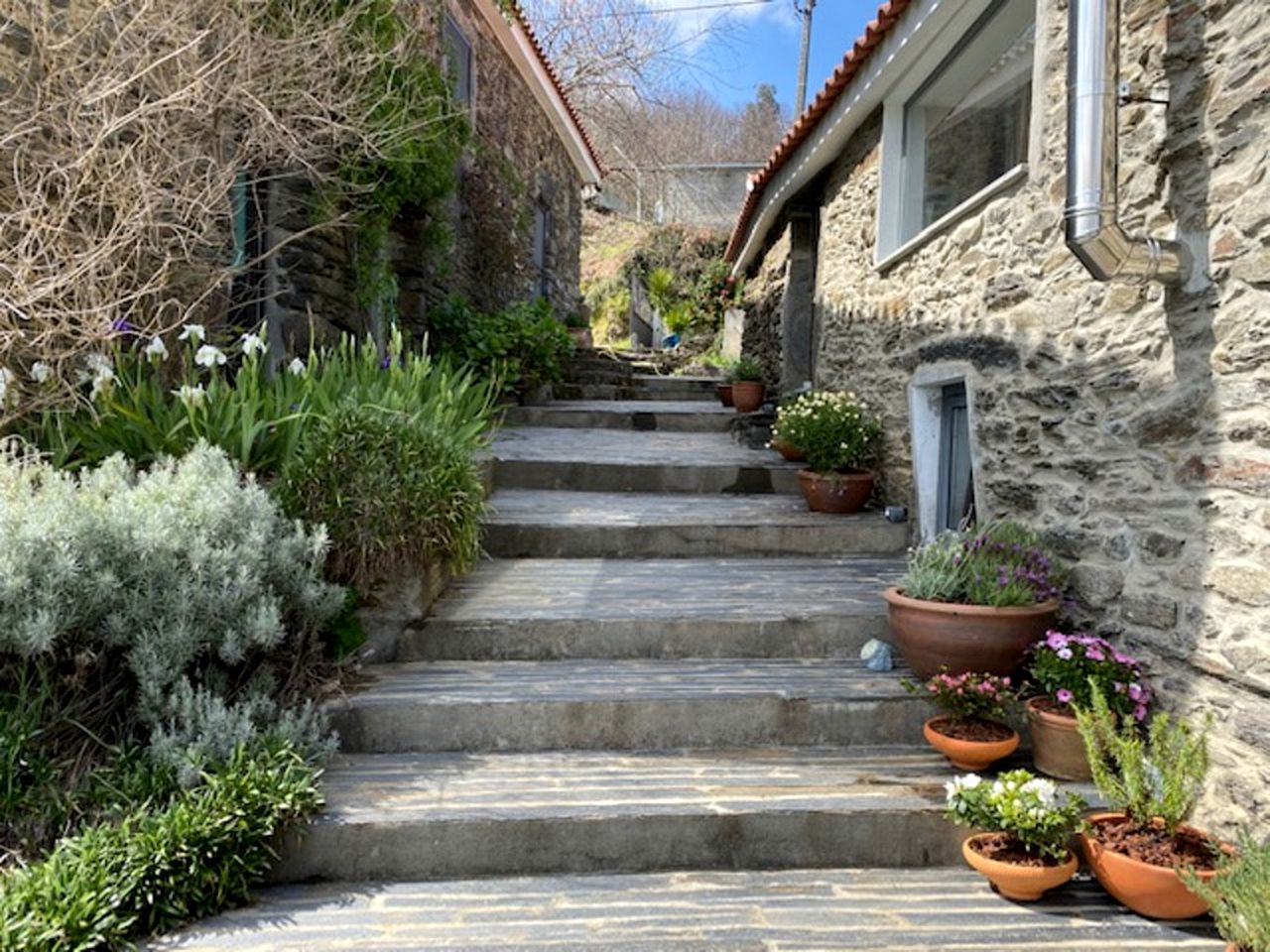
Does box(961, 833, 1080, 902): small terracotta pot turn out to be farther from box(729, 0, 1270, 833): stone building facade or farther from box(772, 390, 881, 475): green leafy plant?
box(772, 390, 881, 475): green leafy plant

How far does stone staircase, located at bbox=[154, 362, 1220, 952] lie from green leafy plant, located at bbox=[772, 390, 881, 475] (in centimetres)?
89

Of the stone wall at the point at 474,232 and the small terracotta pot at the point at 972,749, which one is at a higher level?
the stone wall at the point at 474,232

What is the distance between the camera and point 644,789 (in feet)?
9.37

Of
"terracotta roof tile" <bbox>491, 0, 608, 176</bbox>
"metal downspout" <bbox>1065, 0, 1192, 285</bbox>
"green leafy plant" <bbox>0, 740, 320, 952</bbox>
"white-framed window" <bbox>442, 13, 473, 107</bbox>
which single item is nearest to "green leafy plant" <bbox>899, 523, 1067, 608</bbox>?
"metal downspout" <bbox>1065, 0, 1192, 285</bbox>

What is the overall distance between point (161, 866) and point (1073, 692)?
301cm

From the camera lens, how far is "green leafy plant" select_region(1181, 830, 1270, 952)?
6.53ft

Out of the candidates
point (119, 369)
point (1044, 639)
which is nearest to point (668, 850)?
point (1044, 639)

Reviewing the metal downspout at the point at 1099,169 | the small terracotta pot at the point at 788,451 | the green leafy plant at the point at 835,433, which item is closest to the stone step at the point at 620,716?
the metal downspout at the point at 1099,169

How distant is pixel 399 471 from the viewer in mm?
3611

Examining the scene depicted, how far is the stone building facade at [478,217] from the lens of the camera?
551 cm

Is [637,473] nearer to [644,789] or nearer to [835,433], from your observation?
[835,433]

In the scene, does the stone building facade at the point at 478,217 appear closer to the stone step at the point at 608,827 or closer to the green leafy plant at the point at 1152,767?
the stone step at the point at 608,827

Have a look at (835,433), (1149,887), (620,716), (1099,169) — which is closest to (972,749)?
(1149,887)

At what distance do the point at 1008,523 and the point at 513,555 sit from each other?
2.70m
